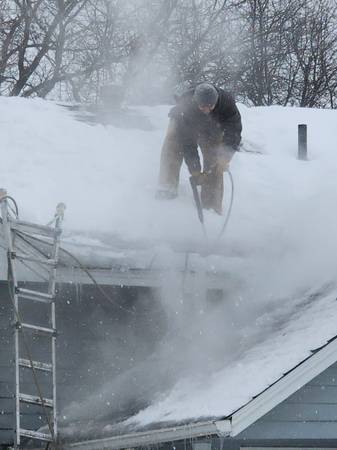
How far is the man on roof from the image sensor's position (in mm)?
9477

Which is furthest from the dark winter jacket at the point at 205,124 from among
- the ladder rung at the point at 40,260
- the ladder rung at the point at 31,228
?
the ladder rung at the point at 40,260

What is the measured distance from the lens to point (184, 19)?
76.6 ft

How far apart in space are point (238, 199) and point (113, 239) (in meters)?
1.82

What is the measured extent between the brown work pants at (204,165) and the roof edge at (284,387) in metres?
2.74

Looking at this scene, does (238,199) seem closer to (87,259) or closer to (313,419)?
(87,259)

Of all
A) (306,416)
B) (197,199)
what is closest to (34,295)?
(197,199)

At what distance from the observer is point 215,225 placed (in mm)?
9023

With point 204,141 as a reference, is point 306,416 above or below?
below

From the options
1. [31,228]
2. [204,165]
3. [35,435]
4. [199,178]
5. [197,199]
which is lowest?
[35,435]

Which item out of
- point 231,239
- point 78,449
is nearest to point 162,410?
point 78,449

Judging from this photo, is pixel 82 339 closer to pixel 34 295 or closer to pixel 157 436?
pixel 34 295

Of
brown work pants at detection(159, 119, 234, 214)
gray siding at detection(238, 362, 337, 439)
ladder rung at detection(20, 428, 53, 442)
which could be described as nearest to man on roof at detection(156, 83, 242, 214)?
brown work pants at detection(159, 119, 234, 214)

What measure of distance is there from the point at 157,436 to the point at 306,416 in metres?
1.11

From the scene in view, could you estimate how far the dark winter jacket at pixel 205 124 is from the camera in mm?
9523
